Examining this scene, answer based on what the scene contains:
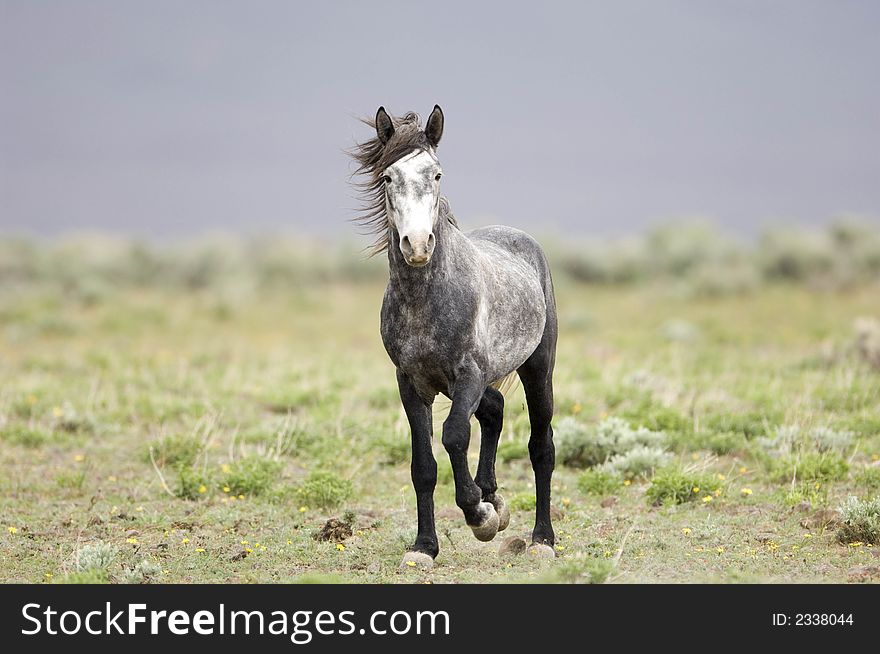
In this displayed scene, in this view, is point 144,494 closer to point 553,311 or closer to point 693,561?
point 553,311

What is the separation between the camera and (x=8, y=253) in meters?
42.8

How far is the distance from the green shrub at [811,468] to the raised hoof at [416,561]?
4035mm

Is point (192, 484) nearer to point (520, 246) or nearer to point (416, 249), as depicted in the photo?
point (520, 246)

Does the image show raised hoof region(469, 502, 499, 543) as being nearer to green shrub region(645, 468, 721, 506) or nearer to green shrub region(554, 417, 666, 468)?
green shrub region(645, 468, 721, 506)

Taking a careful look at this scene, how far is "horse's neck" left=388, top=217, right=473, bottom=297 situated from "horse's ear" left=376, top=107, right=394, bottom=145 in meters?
0.68

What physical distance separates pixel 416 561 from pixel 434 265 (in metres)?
2.18

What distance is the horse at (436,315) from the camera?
22.1 ft

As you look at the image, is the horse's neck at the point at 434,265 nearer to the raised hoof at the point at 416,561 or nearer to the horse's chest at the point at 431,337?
the horse's chest at the point at 431,337

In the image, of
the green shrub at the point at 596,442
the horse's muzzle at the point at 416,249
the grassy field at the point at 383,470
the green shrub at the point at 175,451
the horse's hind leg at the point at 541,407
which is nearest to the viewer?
the horse's muzzle at the point at 416,249

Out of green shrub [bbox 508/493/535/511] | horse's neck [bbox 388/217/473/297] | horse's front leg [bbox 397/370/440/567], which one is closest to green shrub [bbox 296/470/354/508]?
green shrub [bbox 508/493/535/511]

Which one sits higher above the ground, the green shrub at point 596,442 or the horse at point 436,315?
the horse at point 436,315

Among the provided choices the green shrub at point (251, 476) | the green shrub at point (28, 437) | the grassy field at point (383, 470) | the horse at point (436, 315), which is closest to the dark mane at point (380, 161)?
the horse at point (436, 315)

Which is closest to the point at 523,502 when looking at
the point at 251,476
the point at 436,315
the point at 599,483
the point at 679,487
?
the point at 599,483

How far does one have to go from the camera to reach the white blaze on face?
20.9 feet
